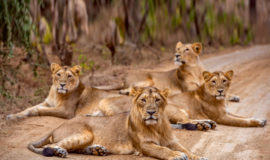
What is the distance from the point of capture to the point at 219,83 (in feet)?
23.7

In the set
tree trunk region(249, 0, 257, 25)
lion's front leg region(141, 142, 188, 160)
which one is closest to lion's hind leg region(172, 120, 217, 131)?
lion's front leg region(141, 142, 188, 160)

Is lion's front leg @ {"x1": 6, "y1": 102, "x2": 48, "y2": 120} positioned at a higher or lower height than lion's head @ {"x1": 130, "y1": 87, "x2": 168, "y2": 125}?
lower

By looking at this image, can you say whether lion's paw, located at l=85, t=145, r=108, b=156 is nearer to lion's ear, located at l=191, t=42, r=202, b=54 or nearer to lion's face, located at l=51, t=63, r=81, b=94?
lion's face, located at l=51, t=63, r=81, b=94

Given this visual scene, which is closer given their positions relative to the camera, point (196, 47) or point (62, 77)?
point (62, 77)

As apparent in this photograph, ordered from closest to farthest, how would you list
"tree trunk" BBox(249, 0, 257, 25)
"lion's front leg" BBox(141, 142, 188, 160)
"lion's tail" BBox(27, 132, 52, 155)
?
"lion's front leg" BBox(141, 142, 188, 160)
"lion's tail" BBox(27, 132, 52, 155)
"tree trunk" BBox(249, 0, 257, 25)

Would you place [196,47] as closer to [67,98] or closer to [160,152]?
[67,98]

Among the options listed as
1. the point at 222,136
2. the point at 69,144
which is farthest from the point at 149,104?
the point at 222,136

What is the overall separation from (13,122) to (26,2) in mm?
2665

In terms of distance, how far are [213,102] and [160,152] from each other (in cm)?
267

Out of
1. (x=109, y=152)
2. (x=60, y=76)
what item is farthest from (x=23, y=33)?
(x=109, y=152)

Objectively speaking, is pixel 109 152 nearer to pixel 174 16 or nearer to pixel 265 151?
pixel 265 151

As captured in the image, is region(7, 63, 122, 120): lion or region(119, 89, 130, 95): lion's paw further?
region(119, 89, 130, 95): lion's paw

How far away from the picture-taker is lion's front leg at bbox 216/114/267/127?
713 centimetres

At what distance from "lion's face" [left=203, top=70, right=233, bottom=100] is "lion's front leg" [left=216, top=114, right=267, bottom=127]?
0.34 meters
